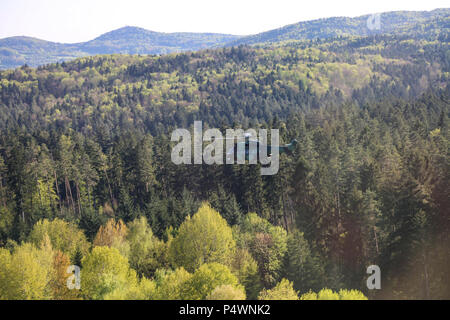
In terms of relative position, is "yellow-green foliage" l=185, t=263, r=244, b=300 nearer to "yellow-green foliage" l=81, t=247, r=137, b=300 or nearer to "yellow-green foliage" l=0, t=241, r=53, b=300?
"yellow-green foliage" l=81, t=247, r=137, b=300

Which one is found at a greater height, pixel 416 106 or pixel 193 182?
pixel 416 106

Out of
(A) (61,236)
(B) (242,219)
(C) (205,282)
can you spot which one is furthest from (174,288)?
(A) (61,236)

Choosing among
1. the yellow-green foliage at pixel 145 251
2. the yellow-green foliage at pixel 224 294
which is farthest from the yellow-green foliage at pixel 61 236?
the yellow-green foliage at pixel 224 294

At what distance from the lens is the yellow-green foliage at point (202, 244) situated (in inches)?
1708

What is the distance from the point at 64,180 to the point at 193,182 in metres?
28.2

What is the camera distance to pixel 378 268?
121 ft

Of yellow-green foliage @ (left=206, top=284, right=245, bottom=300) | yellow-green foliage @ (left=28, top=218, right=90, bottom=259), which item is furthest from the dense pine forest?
yellow-green foliage @ (left=28, top=218, right=90, bottom=259)

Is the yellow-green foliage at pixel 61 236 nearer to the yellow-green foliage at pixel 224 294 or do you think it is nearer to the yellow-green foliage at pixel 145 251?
the yellow-green foliage at pixel 145 251

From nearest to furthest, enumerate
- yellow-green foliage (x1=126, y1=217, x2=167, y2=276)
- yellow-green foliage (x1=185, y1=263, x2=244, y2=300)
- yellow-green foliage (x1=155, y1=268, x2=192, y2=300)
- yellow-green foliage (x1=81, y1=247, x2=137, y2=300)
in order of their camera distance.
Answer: yellow-green foliage (x1=185, y1=263, x2=244, y2=300) < yellow-green foliage (x1=155, y1=268, x2=192, y2=300) < yellow-green foliage (x1=81, y1=247, x2=137, y2=300) < yellow-green foliage (x1=126, y1=217, x2=167, y2=276)

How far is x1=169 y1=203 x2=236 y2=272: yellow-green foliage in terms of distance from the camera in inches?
1708

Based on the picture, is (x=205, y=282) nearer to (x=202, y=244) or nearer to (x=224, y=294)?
(x=224, y=294)

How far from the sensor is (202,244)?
44438mm
